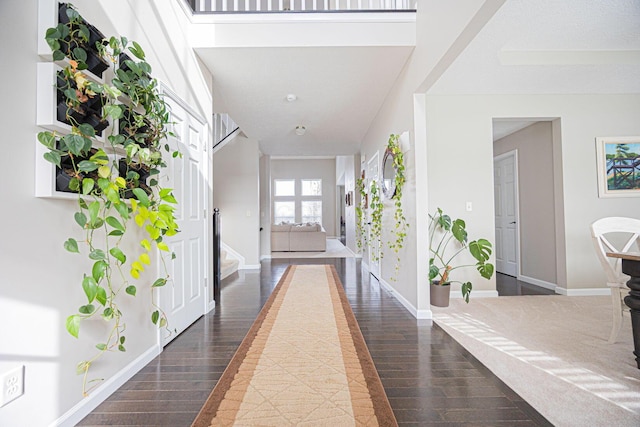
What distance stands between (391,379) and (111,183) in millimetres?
1787

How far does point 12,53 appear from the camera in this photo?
1182mm

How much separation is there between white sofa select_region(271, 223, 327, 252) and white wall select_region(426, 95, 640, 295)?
5010 mm

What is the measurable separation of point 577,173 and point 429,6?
2.90 metres

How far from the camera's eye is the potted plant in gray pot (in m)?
3.23

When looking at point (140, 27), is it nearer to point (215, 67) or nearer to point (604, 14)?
point (215, 67)

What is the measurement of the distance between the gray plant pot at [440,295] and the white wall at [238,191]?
3736 millimetres

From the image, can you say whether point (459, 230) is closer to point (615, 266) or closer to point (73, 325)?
point (615, 266)

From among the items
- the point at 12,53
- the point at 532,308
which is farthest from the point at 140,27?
the point at 532,308

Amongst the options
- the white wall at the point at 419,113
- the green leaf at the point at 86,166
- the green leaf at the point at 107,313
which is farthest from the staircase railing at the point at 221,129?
the green leaf at the point at 107,313

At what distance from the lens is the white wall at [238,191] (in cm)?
610

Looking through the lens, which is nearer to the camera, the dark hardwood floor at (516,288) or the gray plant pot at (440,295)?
the gray plant pot at (440,295)

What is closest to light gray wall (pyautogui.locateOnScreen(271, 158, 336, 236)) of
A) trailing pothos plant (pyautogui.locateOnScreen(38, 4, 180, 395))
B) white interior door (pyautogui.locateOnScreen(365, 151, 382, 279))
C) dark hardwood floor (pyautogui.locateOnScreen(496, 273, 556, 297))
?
white interior door (pyautogui.locateOnScreen(365, 151, 382, 279))

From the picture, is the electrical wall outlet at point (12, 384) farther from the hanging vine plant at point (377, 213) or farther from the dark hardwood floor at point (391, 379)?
the hanging vine plant at point (377, 213)

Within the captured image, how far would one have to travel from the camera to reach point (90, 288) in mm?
1308
